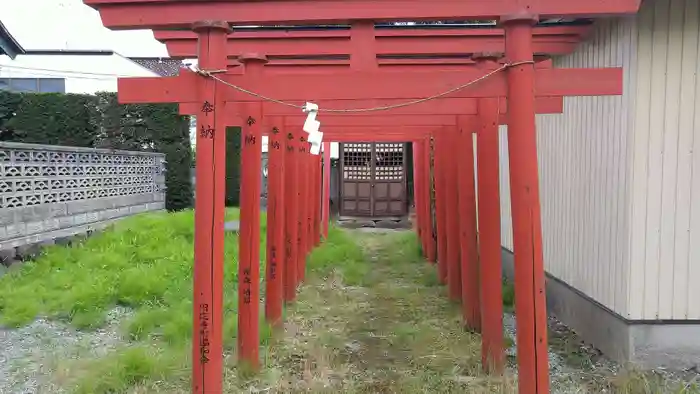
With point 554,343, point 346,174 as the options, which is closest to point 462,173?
point 554,343

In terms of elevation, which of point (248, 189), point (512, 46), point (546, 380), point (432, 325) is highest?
point (512, 46)

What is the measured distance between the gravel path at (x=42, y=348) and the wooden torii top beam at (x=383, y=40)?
9.07 feet

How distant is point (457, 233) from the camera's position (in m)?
6.95

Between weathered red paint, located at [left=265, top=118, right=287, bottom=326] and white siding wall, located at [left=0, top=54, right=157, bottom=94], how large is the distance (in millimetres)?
16526

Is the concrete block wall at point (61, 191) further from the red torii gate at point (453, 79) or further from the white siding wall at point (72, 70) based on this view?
the white siding wall at point (72, 70)

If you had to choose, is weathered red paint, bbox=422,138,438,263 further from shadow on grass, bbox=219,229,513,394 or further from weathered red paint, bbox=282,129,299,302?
weathered red paint, bbox=282,129,299,302

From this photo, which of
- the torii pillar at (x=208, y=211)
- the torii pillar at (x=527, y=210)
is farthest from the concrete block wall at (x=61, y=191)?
the torii pillar at (x=527, y=210)

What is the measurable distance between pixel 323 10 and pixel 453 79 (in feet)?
2.69

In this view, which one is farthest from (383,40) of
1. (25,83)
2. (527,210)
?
(25,83)

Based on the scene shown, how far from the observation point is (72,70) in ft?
67.7

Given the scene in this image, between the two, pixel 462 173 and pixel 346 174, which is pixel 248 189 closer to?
pixel 462 173

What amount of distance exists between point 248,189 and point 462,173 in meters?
2.12

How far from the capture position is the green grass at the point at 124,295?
4.60 meters

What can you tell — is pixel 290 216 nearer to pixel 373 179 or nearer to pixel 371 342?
pixel 371 342
